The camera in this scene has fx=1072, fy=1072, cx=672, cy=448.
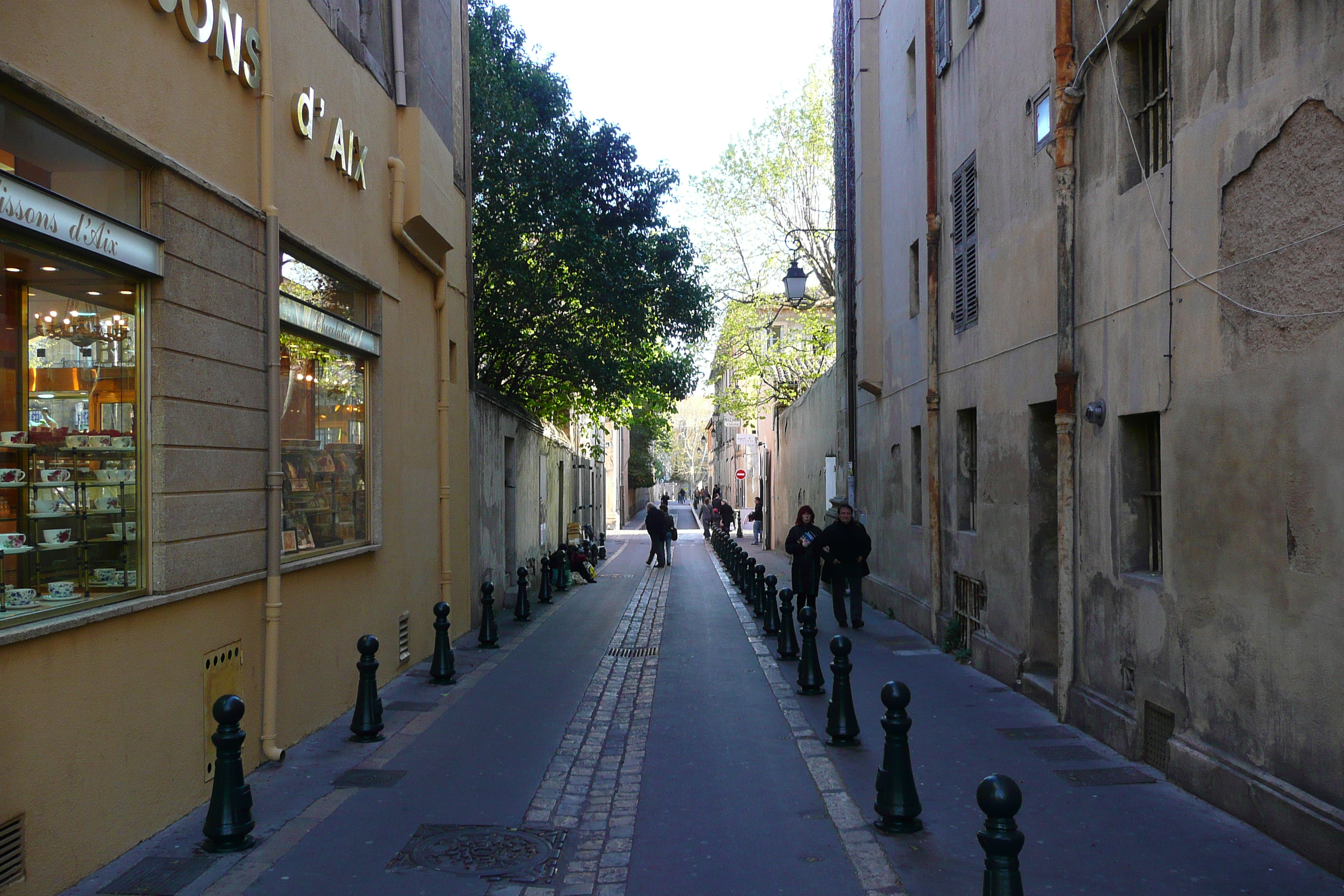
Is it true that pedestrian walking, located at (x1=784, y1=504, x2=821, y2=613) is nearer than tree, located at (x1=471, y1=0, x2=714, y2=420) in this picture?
Yes

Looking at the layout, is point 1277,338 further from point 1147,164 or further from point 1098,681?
point 1098,681

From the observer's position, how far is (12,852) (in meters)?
4.77

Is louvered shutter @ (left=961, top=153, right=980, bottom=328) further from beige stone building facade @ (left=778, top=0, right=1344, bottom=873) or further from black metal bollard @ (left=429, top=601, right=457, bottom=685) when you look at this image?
black metal bollard @ (left=429, top=601, right=457, bottom=685)

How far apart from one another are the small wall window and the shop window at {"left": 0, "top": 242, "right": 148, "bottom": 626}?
9.32m

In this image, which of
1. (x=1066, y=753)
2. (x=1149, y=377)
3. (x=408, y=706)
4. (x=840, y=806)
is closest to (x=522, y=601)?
(x=408, y=706)

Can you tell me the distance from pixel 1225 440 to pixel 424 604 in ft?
29.0

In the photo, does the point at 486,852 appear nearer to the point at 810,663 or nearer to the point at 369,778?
the point at 369,778

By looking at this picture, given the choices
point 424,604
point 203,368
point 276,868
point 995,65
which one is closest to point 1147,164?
point 995,65

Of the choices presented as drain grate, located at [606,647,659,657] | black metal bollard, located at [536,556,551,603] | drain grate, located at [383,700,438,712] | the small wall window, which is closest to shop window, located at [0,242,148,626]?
drain grate, located at [383,700,438,712]

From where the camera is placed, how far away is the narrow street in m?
5.39

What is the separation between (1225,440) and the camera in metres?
6.36

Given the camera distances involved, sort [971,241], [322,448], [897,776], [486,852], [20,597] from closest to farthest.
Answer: [20,597] → [486,852] → [897,776] → [322,448] → [971,241]

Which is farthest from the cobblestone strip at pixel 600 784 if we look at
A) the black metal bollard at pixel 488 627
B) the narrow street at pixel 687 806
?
the black metal bollard at pixel 488 627

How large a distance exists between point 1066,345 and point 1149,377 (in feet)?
4.89
